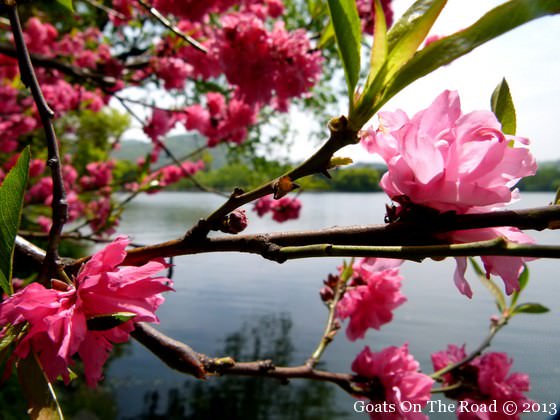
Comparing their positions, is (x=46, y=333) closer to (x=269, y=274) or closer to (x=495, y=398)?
(x=495, y=398)

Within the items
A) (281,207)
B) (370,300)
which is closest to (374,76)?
(370,300)

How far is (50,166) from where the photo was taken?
17.2 inches

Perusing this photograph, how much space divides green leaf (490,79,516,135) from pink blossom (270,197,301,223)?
6.43 ft

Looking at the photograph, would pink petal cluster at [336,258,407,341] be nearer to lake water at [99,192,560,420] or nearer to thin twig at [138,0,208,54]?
thin twig at [138,0,208,54]

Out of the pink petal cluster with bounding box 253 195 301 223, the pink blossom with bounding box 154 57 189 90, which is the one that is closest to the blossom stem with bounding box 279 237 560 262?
the pink blossom with bounding box 154 57 189 90

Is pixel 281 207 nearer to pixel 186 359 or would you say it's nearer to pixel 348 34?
pixel 186 359

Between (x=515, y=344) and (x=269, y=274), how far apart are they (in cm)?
511

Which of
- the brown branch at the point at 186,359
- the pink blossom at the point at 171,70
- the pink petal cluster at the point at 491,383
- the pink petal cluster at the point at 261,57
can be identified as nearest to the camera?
the brown branch at the point at 186,359

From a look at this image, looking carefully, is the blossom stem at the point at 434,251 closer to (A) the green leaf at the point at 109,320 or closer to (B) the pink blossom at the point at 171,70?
(A) the green leaf at the point at 109,320

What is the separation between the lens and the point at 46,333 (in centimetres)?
31

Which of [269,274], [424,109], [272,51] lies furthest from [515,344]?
Result: [269,274]

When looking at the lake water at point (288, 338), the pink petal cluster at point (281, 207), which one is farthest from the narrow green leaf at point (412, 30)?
the lake water at point (288, 338)

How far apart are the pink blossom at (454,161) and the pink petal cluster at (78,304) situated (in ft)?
0.61

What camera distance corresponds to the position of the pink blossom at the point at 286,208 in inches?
92.5
